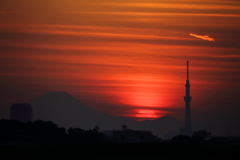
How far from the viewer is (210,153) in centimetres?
8888

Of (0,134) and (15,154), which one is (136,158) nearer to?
(15,154)

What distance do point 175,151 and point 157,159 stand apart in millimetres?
9447

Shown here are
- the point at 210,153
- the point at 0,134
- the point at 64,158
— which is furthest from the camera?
the point at 0,134

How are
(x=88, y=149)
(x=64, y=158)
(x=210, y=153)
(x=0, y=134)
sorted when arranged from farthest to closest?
(x=0, y=134) < (x=88, y=149) < (x=210, y=153) < (x=64, y=158)

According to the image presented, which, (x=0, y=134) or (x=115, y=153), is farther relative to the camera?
(x=0, y=134)

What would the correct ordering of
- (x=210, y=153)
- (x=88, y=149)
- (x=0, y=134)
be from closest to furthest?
(x=210, y=153) < (x=88, y=149) < (x=0, y=134)

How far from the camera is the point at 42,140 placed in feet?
655

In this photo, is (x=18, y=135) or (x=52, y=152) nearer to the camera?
(x=52, y=152)

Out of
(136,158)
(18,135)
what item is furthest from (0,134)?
(136,158)

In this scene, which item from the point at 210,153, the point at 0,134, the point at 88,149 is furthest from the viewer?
the point at 0,134

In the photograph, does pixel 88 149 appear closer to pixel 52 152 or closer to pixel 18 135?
pixel 52 152

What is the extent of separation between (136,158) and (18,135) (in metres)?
123

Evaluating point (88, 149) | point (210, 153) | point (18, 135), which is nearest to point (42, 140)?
point (18, 135)

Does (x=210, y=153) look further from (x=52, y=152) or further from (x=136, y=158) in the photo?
(x=52, y=152)
